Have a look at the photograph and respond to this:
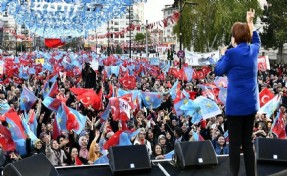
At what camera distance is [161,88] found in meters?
18.3

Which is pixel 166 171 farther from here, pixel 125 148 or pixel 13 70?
pixel 13 70

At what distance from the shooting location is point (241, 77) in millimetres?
4293

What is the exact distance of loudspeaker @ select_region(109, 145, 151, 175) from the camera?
17.5 ft

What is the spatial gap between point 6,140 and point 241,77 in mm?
5624

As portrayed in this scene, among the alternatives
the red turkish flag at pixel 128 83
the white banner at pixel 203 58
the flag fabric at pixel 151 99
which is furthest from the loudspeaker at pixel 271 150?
the white banner at pixel 203 58

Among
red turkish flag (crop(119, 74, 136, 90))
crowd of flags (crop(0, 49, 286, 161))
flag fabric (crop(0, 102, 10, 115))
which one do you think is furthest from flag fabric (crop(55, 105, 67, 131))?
red turkish flag (crop(119, 74, 136, 90))

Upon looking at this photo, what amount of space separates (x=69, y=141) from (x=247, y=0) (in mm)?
33914

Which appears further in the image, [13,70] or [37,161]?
[13,70]

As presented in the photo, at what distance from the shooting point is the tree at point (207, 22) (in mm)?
38844

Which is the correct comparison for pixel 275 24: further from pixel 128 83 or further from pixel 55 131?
pixel 55 131

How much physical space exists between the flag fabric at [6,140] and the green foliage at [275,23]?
31062 mm

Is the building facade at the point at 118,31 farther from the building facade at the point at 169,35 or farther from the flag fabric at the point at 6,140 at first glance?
the flag fabric at the point at 6,140

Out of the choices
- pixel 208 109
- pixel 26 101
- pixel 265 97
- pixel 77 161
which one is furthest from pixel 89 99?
pixel 77 161

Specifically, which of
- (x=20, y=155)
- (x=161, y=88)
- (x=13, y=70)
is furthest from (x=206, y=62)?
(x=20, y=155)
